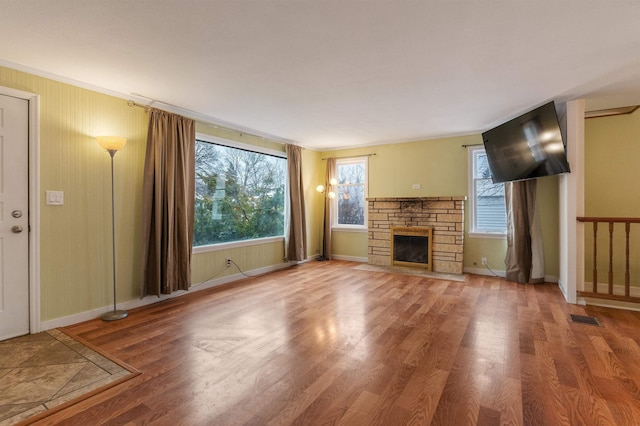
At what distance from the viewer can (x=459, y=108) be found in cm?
391

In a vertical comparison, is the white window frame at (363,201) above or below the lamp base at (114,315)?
above

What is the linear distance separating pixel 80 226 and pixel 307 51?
2.84 m

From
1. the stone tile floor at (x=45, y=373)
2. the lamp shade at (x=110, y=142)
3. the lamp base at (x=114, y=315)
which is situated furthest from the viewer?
the lamp base at (x=114, y=315)

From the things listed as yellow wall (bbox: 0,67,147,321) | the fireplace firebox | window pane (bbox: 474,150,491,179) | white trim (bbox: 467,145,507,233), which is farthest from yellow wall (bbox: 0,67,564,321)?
the fireplace firebox

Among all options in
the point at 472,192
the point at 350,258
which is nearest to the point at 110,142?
the point at 350,258

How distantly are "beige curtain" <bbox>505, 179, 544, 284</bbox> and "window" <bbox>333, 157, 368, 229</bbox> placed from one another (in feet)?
8.60

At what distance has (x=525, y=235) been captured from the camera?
4586 millimetres

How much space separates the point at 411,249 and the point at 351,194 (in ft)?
5.66

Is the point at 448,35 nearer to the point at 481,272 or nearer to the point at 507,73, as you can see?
the point at 507,73

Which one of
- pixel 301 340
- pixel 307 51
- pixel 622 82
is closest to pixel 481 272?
pixel 622 82

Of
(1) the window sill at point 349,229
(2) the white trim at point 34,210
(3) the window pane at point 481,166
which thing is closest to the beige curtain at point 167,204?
(2) the white trim at point 34,210

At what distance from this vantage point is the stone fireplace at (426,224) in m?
5.19

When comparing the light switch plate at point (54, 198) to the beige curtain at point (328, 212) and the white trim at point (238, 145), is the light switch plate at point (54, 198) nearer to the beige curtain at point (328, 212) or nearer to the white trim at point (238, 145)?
the white trim at point (238, 145)

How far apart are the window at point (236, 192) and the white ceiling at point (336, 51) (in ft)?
2.72
